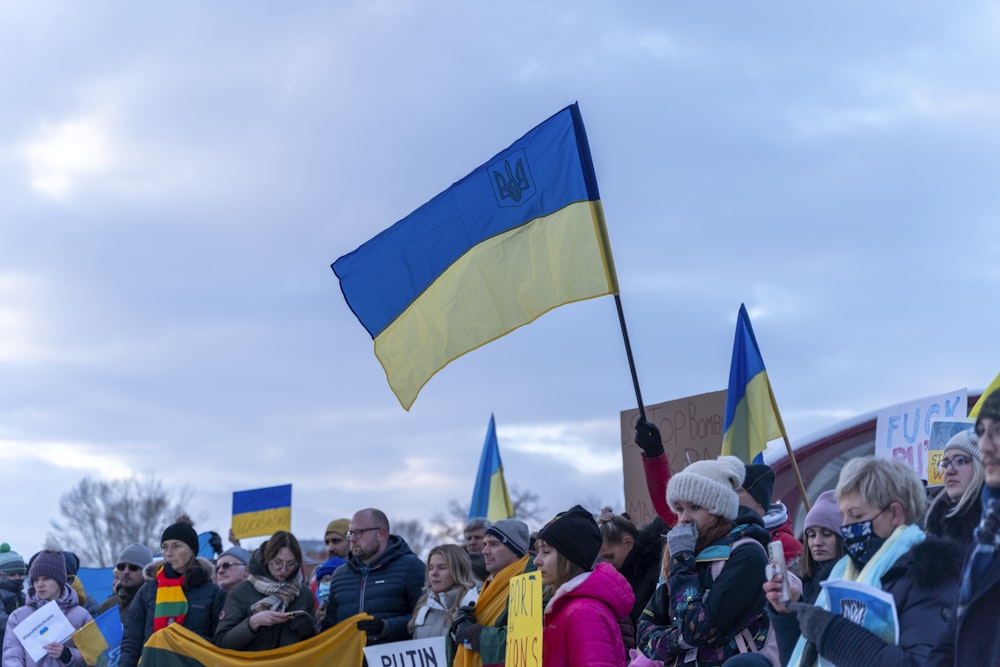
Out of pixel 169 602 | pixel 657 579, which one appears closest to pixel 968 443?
pixel 657 579

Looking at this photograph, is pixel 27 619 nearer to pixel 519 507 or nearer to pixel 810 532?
pixel 810 532

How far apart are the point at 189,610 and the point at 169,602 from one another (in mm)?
162

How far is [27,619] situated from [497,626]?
17.6 feet

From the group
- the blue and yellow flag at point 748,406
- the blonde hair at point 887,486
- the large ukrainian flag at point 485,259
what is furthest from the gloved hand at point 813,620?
the blue and yellow flag at point 748,406

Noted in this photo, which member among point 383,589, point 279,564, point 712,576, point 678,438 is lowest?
point 712,576

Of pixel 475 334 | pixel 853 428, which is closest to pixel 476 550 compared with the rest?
pixel 475 334

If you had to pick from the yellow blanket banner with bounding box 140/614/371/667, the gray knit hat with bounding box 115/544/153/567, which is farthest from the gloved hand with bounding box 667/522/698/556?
the gray knit hat with bounding box 115/544/153/567

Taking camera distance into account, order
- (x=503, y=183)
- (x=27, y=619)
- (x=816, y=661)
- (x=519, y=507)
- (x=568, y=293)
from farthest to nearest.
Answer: (x=519, y=507)
(x=27, y=619)
(x=503, y=183)
(x=568, y=293)
(x=816, y=661)

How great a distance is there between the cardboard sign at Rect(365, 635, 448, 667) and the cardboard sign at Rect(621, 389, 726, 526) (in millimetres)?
2582

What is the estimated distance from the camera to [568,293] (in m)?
7.55

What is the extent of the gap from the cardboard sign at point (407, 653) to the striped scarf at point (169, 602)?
1.80 metres

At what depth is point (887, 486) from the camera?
382 centimetres

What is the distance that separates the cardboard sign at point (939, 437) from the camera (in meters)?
5.76

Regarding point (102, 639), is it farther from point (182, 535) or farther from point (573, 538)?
point (573, 538)
